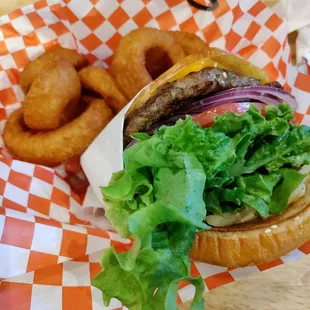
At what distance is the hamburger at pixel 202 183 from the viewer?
1067 mm

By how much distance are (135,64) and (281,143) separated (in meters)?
0.79

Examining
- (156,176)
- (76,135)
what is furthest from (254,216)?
A: (76,135)

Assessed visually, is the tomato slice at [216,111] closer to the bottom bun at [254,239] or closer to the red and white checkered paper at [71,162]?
the bottom bun at [254,239]

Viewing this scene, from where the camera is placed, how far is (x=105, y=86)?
189 cm

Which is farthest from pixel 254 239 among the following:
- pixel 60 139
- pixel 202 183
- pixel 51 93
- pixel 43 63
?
pixel 43 63

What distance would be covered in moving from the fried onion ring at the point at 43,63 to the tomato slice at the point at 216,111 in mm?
843

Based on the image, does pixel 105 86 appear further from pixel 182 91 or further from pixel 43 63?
pixel 182 91

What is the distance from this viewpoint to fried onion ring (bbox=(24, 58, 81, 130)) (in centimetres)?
181

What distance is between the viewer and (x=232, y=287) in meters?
1.45

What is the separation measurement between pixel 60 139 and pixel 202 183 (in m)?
0.90

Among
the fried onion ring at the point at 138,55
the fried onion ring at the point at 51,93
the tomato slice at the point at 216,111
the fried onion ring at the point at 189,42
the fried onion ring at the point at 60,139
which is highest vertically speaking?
the tomato slice at the point at 216,111

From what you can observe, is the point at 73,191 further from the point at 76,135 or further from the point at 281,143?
the point at 281,143

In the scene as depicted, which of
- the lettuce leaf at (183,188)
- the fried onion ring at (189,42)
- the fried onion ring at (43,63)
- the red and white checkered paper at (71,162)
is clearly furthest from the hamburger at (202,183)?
the fried onion ring at (43,63)

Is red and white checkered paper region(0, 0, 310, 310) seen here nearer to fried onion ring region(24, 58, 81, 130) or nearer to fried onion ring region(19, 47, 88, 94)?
fried onion ring region(19, 47, 88, 94)
